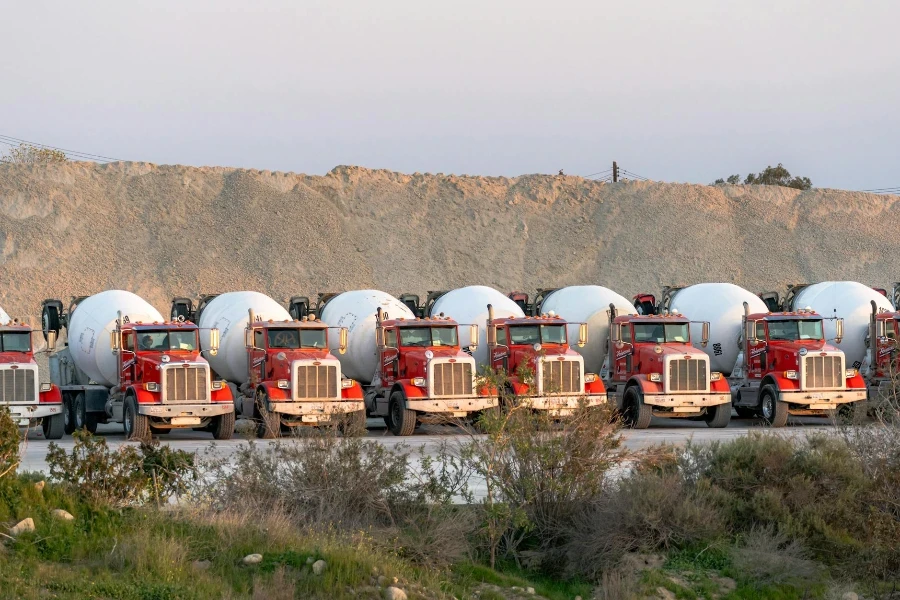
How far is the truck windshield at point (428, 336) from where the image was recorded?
30031mm

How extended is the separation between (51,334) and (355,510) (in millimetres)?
19155

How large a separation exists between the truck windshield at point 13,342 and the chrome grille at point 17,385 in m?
1.03

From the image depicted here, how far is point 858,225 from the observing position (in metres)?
73.8

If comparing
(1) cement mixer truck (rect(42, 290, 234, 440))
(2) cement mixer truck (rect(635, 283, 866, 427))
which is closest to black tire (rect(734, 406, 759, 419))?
(2) cement mixer truck (rect(635, 283, 866, 427))

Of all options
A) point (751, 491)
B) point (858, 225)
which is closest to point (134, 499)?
point (751, 491)

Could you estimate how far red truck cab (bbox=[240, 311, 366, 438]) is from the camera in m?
27.5

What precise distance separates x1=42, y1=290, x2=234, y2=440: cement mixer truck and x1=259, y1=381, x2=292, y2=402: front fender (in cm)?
98

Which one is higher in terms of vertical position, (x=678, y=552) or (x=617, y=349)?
(x=617, y=349)

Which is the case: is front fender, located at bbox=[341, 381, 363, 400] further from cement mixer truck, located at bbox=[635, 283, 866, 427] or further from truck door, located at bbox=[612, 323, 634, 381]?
cement mixer truck, located at bbox=[635, 283, 866, 427]

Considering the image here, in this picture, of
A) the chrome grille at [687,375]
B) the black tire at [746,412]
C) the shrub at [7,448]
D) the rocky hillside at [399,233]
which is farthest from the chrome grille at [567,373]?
the rocky hillside at [399,233]

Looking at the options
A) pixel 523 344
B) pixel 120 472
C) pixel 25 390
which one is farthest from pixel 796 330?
pixel 120 472

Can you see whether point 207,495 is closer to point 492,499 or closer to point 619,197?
point 492,499

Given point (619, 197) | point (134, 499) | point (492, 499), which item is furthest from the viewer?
point (619, 197)

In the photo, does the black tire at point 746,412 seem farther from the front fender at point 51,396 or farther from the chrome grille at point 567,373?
the front fender at point 51,396
